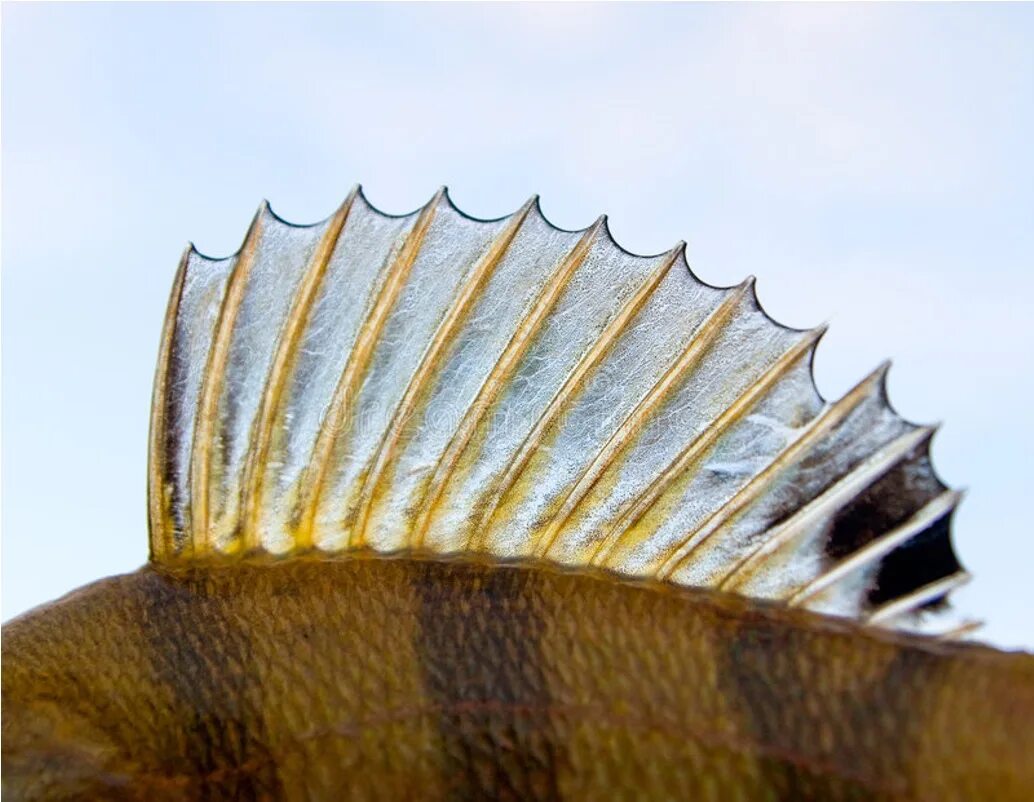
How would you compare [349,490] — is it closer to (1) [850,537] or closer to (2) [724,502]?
(2) [724,502]

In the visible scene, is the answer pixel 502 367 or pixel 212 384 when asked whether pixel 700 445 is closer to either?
pixel 502 367

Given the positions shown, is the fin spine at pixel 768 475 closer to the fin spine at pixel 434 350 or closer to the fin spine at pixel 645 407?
the fin spine at pixel 645 407

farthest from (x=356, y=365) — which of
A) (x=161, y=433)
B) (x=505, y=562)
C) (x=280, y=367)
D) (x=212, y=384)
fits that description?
(x=505, y=562)

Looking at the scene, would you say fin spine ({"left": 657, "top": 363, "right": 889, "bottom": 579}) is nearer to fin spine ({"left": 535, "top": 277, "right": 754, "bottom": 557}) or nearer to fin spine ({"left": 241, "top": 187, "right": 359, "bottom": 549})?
fin spine ({"left": 535, "top": 277, "right": 754, "bottom": 557})

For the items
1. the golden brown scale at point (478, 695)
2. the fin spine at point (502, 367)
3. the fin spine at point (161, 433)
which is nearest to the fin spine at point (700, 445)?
the golden brown scale at point (478, 695)

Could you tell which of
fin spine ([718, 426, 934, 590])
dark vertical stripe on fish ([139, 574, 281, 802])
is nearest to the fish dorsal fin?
fin spine ([718, 426, 934, 590])

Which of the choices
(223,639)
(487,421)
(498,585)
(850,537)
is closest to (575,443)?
(487,421)
